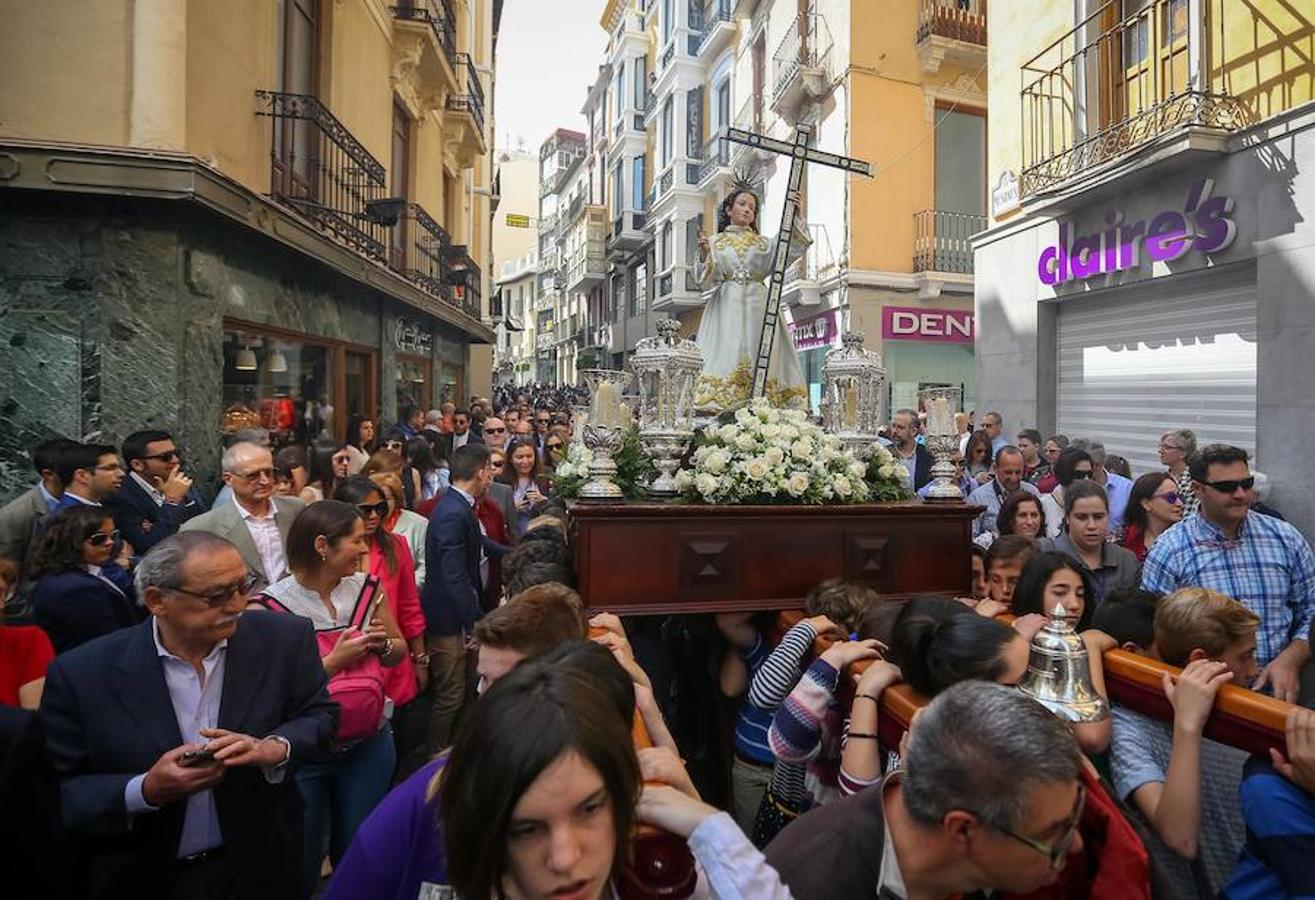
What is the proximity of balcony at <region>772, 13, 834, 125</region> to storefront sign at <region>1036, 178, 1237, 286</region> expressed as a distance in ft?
22.5

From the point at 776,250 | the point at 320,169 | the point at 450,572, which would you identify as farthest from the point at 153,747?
the point at 320,169

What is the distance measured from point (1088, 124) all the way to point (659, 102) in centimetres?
1793

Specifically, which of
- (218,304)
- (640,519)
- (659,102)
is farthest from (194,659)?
(659,102)

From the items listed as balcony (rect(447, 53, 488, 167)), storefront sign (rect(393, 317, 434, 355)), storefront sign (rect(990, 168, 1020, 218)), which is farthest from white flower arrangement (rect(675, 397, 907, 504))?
balcony (rect(447, 53, 488, 167))

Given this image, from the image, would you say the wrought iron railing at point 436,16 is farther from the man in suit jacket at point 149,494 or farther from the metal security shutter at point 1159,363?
the metal security shutter at point 1159,363

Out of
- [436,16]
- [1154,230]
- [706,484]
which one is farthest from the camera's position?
[436,16]

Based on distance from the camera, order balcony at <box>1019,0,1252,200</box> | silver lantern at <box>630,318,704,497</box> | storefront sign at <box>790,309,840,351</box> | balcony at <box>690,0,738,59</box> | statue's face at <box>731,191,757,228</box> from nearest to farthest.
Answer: silver lantern at <box>630,318,704,497</box> → statue's face at <box>731,191,757,228</box> → balcony at <box>1019,0,1252,200</box> → storefront sign at <box>790,309,840,351</box> → balcony at <box>690,0,738,59</box>

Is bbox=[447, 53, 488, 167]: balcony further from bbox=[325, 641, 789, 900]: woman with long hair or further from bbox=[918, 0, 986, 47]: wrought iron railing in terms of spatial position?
bbox=[325, 641, 789, 900]: woman with long hair

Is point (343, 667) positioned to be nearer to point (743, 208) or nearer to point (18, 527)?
point (18, 527)

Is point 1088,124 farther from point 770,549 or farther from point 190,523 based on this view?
point 190,523

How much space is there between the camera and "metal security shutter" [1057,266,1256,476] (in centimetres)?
697

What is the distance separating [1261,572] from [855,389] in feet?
6.27

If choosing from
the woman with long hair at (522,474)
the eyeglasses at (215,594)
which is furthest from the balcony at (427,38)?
the eyeglasses at (215,594)

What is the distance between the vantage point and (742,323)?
4.71m
